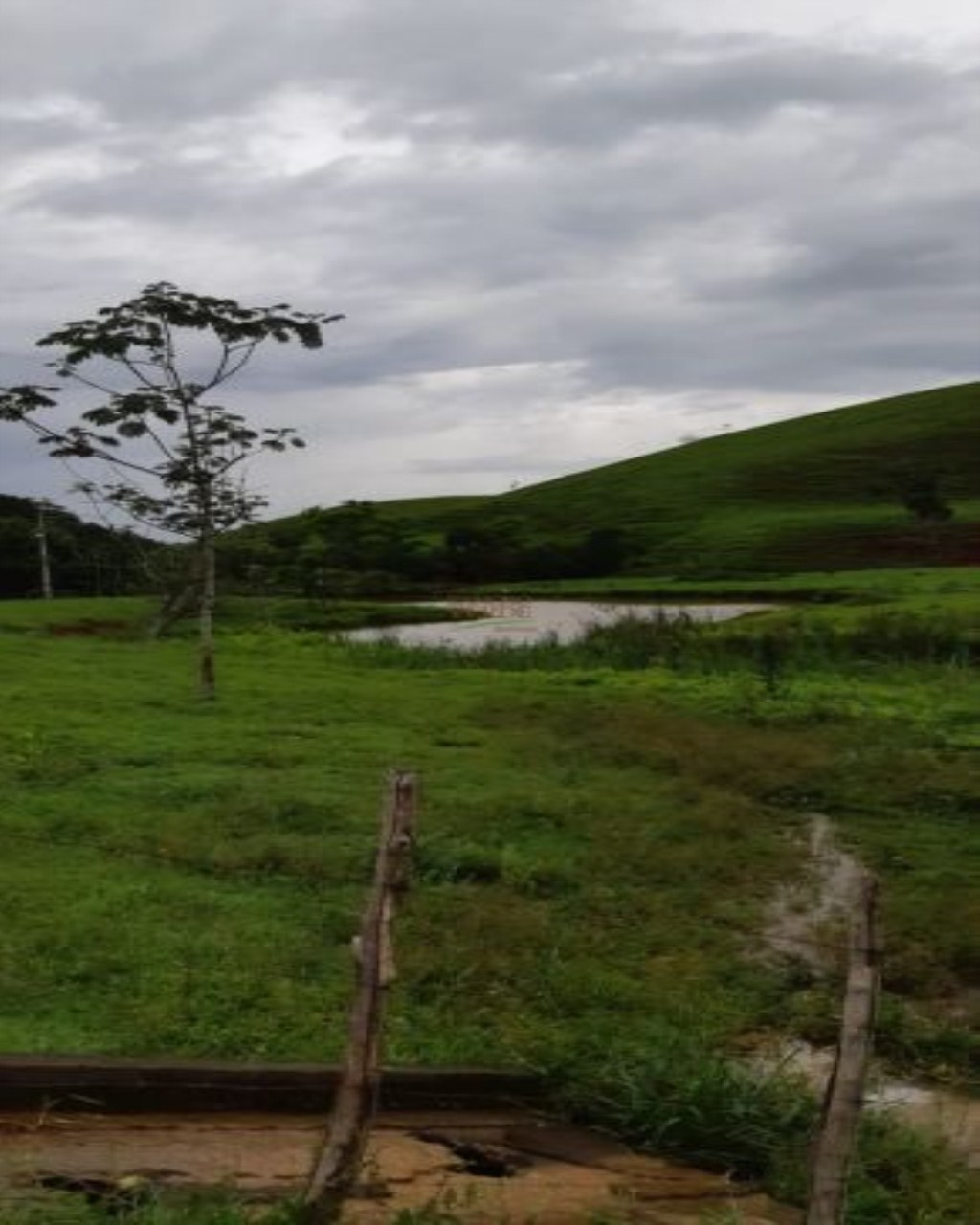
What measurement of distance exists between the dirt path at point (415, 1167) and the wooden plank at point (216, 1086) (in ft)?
0.22

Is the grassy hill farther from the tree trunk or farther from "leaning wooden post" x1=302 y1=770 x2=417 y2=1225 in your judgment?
"leaning wooden post" x1=302 y1=770 x2=417 y2=1225

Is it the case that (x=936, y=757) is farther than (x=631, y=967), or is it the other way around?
(x=936, y=757)

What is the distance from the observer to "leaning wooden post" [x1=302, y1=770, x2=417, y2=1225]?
4.70m

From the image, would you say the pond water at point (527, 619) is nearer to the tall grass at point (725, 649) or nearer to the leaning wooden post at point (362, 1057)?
the tall grass at point (725, 649)

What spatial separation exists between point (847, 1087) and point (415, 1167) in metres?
2.09

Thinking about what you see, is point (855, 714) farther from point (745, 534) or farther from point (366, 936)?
point (745, 534)

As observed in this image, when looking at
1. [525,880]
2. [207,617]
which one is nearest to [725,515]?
[207,617]

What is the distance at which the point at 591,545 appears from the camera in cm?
7081

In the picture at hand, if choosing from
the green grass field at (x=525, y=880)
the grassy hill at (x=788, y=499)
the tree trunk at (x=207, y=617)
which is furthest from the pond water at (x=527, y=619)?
the grassy hill at (x=788, y=499)

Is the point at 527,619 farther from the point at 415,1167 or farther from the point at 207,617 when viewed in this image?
the point at 415,1167

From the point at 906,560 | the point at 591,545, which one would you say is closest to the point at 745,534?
the point at 591,545

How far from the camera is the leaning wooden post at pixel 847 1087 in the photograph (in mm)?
4293

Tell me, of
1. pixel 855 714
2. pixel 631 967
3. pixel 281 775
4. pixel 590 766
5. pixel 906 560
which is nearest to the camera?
pixel 631 967

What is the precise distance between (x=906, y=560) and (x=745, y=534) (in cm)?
1361
